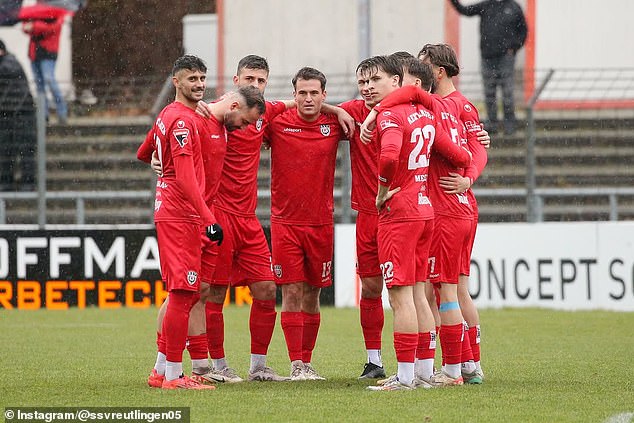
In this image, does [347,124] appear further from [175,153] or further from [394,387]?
[394,387]

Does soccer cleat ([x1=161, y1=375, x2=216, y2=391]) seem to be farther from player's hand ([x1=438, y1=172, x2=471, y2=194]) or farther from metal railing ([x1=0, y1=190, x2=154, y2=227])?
metal railing ([x1=0, y1=190, x2=154, y2=227])

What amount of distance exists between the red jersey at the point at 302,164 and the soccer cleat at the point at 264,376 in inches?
41.7

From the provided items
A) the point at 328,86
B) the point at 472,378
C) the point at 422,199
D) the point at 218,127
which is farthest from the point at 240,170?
the point at 328,86

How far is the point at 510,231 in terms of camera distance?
49.8 feet

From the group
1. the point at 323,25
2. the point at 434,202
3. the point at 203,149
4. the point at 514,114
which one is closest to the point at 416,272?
the point at 434,202

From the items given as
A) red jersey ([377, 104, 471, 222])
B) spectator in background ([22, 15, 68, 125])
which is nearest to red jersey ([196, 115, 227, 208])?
red jersey ([377, 104, 471, 222])

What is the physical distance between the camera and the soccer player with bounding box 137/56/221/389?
782cm

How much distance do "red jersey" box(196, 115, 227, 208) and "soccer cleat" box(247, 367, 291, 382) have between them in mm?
1283

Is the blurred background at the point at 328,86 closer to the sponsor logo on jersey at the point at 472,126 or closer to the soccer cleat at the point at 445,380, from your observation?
the sponsor logo on jersey at the point at 472,126

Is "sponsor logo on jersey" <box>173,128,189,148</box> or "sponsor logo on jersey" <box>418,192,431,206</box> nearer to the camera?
"sponsor logo on jersey" <box>173,128,189,148</box>

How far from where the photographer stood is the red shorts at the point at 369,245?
8852 millimetres

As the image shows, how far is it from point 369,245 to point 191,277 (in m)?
1.54

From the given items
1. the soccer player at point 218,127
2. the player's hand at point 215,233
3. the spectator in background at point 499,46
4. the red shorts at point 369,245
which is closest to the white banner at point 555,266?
the spectator in background at point 499,46

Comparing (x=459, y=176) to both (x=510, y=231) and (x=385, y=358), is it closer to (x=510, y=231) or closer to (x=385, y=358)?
(x=385, y=358)
